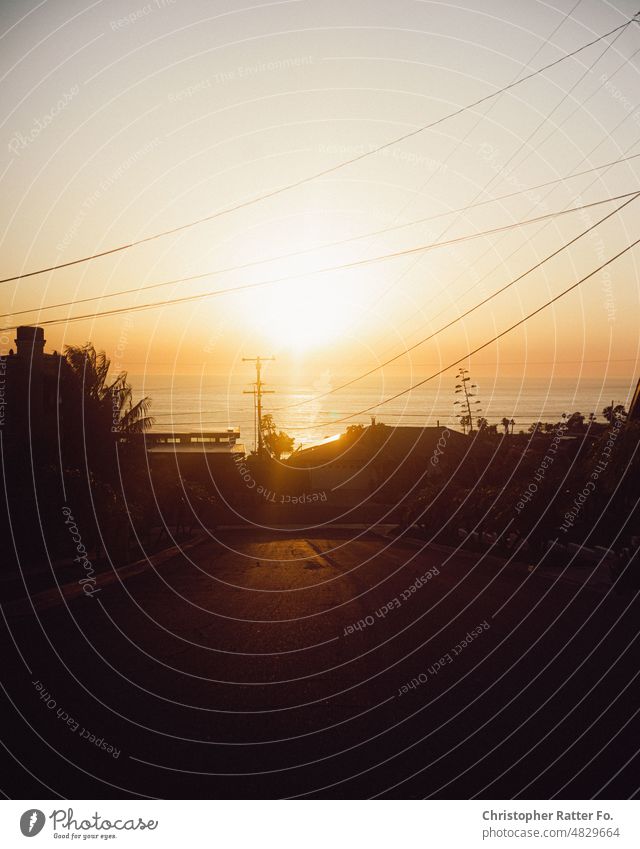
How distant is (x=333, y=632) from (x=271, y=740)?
6.29 meters

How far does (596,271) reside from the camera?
757 inches

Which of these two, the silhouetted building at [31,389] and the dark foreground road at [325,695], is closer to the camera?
the dark foreground road at [325,695]

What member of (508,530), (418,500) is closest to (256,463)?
(418,500)

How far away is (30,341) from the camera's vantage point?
2822cm

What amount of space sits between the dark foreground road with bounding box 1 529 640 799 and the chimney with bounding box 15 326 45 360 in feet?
38.7

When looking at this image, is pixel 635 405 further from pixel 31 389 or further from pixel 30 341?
pixel 30 341

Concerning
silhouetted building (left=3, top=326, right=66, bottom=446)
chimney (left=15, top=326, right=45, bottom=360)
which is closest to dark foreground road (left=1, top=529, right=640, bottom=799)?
silhouetted building (left=3, top=326, right=66, bottom=446)

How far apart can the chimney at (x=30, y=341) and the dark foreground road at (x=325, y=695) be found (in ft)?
38.7

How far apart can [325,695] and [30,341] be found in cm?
2208

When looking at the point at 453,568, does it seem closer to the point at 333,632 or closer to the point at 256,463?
the point at 333,632

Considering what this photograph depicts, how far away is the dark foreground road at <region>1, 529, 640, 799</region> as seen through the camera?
682cm

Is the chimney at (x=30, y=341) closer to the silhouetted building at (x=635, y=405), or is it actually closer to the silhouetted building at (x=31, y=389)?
the silhouetted building at (x=31, y=389)

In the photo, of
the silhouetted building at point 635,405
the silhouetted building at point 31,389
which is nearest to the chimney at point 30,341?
the silhouetted building at point 31,389

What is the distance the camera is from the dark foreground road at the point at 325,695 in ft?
22.4
